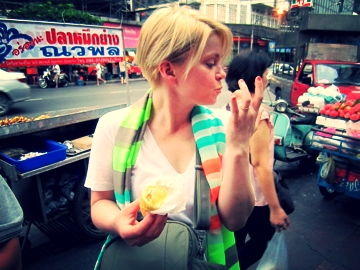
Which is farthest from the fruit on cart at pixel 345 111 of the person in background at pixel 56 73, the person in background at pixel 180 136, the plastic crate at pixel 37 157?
the person in background at pixel 56 73

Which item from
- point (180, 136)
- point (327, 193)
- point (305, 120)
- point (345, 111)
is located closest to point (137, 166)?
point (180, 136)

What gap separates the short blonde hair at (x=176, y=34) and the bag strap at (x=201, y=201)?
0.40 meters

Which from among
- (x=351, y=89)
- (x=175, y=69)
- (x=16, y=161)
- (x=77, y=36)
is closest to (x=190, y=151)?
(x=175, y=69)

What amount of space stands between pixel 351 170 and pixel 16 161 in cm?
350

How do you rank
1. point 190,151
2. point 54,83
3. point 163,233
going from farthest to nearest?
point 54,83 < point 190,151 < point 163,233

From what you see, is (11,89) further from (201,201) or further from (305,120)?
(201,201)

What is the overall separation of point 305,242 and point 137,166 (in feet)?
8.68

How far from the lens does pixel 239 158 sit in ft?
3.33

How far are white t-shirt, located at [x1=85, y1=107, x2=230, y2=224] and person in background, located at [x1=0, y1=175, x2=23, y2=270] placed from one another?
29 cm

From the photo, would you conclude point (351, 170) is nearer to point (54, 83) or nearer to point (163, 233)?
point (163, 233)

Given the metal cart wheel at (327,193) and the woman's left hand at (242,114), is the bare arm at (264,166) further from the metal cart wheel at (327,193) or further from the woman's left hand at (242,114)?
the metal cart wheel at (327,193)

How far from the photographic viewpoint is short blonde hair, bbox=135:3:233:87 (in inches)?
41.8

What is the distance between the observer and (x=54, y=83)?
380 inches

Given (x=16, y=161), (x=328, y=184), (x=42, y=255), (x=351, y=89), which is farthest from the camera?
(x=351, y=89)
